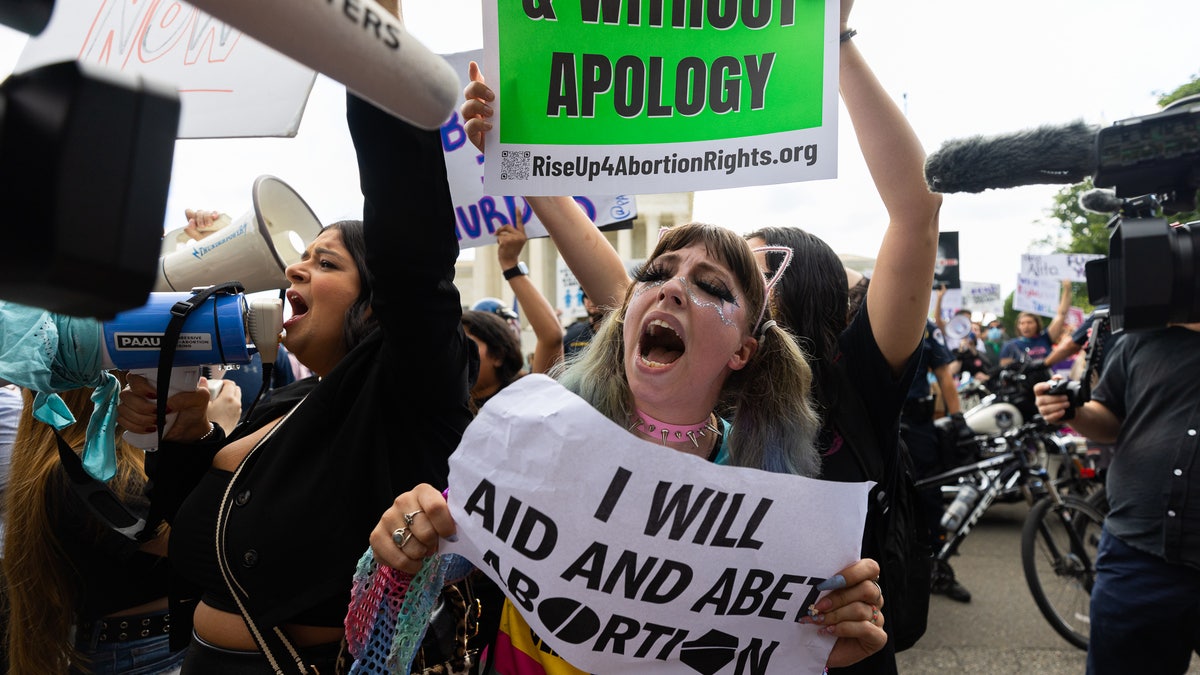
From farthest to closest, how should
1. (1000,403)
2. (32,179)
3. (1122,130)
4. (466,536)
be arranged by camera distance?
(1000,403), (466,536), (1122,130), (32,179)

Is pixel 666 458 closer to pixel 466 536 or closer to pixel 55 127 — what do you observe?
pixel 466 536

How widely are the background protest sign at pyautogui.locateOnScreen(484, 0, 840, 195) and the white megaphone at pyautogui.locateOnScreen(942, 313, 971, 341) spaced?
1017cm

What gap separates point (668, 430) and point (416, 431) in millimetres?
590

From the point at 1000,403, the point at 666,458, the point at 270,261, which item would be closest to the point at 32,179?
the point at 666,458

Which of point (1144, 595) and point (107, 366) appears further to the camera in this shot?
point (1144, 595)

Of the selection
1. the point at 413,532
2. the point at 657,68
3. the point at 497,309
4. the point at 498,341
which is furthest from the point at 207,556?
the point at 497,309

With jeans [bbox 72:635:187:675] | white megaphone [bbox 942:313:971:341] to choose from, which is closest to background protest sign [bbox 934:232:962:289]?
white megaphone [bbox 942:313:971:341]

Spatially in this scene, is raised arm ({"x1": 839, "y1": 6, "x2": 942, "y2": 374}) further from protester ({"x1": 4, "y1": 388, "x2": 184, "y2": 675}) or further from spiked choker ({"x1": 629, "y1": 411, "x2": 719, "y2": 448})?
protester ({"x1": 4, "y1": 388, "x2": 184, "y2": 675})

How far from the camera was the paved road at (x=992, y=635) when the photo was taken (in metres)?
4.04

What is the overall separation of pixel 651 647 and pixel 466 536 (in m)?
0.36

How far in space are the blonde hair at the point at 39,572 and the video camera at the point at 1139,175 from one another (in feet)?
7.74

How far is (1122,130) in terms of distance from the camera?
1.11 meters

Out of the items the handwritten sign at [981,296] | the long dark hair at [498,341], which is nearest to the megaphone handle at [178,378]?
the long dark hair at [498,341]

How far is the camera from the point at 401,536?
1225 millimetres
